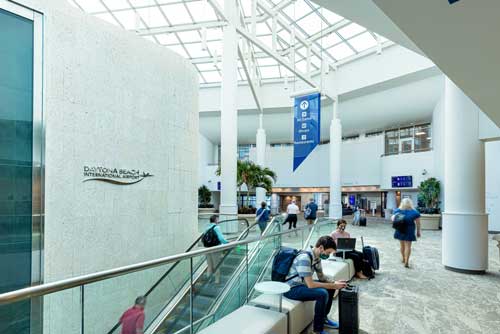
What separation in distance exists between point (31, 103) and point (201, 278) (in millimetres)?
4066

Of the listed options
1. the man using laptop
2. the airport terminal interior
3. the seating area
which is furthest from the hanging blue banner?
the seating area

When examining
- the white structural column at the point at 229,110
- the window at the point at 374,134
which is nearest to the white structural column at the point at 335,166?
the window at the point at 374,134

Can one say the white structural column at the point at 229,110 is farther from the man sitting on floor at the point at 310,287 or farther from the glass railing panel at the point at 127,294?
the glass railing panel at the point at 127,294

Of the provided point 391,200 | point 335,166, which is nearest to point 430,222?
point 335,166

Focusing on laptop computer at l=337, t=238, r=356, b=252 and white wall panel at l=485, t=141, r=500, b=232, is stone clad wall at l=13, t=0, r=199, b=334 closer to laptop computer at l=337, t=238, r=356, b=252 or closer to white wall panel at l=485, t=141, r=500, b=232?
laptop computer at l=337, t=238, r=356, b=252

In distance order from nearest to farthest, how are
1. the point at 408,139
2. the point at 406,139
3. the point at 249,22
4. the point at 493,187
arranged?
1. the point at 493,187
2. the point at 249,22
3. the point at 408,139
4. the point at 406,139

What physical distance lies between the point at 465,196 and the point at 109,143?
7.51m

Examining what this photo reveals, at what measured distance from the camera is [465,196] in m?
7.11

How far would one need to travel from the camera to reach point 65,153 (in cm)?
571

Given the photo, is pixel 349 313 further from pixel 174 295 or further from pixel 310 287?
pixel 174 295

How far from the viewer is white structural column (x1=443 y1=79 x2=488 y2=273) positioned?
6957 millimetres

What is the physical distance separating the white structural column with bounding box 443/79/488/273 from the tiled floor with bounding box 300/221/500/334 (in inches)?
16.7

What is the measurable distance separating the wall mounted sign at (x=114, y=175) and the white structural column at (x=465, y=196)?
22.2 feet

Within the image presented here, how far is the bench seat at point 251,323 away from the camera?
313 cm
